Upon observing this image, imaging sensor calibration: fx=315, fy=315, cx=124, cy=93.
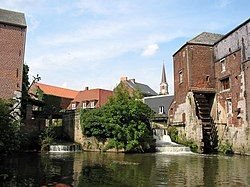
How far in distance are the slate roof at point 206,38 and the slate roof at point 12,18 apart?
57.7 feet

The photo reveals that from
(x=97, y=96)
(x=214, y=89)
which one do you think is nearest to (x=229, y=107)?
(x=214, y=89)

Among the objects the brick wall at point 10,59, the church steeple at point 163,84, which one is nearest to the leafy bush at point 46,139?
the brick wall at point 10,59

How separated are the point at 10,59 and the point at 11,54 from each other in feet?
1.76

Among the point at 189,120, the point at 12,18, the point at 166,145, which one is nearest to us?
the point at 166,145

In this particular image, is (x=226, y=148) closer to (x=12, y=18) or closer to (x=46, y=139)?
(x=46, y=139)

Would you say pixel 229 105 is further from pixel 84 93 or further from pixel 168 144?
pixel 84 93

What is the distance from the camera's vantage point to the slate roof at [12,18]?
32.4m

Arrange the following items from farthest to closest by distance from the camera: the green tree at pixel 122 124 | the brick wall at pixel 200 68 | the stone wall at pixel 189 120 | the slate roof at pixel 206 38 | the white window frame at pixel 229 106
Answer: the slate roof at pixel 206 38, the brick wall at pixel 200 68, the stone wall at pixel 189 120, the white window frame at pixel 229 106, the green tree at pixel 122 124

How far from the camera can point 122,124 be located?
1074 inches

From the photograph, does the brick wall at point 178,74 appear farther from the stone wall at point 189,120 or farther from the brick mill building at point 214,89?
the stone wall at point 189,120

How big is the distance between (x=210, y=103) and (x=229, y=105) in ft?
10.2

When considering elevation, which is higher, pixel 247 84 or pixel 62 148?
pixel 247 84

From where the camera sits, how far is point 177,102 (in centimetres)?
A: 3272

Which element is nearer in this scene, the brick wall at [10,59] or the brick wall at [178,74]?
the brick wall at [178,74]
